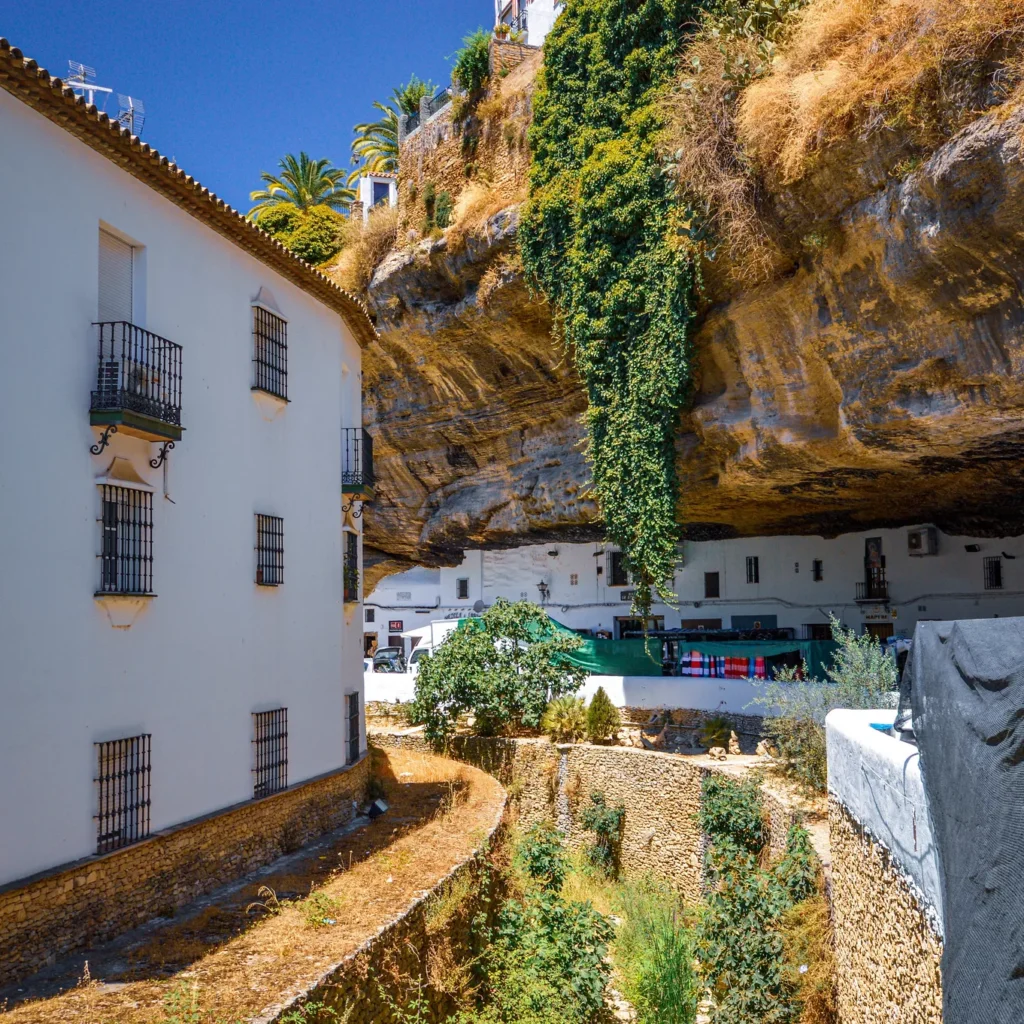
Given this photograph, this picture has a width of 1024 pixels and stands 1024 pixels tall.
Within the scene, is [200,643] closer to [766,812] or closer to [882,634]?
[766,812]

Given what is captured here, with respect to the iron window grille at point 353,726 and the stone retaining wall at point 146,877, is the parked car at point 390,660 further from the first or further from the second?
the stone retaining wall at point 146,877

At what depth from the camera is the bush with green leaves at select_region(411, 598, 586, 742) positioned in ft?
75.2

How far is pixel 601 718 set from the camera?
21.8 m

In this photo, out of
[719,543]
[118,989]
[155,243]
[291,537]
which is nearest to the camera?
[118,989]

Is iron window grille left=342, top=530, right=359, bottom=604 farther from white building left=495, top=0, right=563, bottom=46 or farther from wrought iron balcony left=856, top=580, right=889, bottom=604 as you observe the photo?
white building left=495, top=0, right=563, bottom=46

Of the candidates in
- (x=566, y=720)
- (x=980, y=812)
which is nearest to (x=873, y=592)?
(x=566, y=720)

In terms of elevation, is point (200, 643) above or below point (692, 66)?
below

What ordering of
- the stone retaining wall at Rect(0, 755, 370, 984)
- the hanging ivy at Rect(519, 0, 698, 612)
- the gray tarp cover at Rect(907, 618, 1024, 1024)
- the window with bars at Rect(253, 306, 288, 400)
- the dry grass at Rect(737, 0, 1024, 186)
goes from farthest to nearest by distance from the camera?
the hanging ivy at Rect(519, 0, 698, 612)
the window with bars at Rect(253, 306, 288, 400)
the dry grass at Rect(737, 0, 1024, 186)
the stone retaining wall at Rect(0, 755, 370, 984)
the gray tarp cover at Rect(907, 618, 1024, 1024)

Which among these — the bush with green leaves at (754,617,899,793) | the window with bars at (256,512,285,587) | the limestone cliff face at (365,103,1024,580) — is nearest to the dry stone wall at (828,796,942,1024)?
the bush with green leaves at (754,617,899,793)

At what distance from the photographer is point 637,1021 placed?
13.1 meters

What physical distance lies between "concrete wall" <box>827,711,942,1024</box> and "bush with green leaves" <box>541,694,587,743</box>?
12.1m

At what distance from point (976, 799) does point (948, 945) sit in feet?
2.96

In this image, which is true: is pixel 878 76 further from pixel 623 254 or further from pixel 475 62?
pixel 475 62

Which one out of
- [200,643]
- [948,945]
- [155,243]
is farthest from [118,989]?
[155,243]
